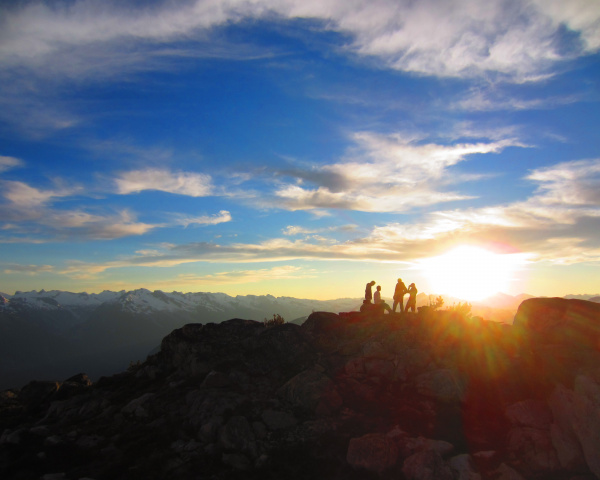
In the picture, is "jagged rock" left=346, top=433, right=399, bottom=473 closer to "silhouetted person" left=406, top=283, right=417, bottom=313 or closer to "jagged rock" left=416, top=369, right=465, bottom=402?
"jagged rock" left=416, top=369, right=465, bottom=402

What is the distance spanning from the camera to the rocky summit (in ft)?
42.5

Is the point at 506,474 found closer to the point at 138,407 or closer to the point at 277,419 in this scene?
the point at 277,419

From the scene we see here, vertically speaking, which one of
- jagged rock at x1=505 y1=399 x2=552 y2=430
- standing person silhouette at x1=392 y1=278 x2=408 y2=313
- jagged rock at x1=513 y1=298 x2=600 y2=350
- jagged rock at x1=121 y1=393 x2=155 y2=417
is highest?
standing person silhouette at x1=392 y1=278 x2=408 y2=313

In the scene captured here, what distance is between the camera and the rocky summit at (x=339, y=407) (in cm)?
1297

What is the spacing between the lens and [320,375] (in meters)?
17.9

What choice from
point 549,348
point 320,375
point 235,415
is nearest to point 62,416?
point 235,415

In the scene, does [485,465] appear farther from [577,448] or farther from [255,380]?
Result: [255,380]

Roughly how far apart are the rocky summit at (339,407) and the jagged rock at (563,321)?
2.5 inches

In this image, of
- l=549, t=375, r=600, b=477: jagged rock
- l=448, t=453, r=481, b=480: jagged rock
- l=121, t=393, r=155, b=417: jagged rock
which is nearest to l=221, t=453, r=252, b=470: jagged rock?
l=121, t=393, r=155, b=417: jagged rock

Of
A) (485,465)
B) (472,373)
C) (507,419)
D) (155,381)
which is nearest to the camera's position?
(485,465)

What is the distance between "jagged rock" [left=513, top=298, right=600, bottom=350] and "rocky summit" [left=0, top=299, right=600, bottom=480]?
0.21 feet

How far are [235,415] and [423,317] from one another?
13.3 metres

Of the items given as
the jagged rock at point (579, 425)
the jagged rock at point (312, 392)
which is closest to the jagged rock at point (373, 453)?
the jagged rock at point (312, 392)

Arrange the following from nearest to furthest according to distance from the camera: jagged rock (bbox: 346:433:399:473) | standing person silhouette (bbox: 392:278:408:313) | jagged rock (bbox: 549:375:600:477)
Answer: jagged rock (bbox: 549:375:600:477) → jagged rock (bbox: 346:433:399:473) → standing person silhouette (bbox: 392:278:408:313)
